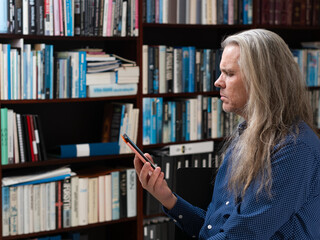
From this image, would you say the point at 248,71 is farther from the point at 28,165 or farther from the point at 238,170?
the point at 28,165

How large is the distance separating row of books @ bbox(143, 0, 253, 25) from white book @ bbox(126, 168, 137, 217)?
912 millimetres

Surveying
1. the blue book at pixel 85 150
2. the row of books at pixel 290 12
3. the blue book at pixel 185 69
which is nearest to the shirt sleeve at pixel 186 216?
the blue book at pixel 85 150

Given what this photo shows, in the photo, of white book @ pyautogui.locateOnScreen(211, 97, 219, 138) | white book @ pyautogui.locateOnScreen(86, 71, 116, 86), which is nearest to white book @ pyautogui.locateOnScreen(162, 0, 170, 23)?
white book @ pyautogui.locateOnScreen(86, 71, 116, 86)

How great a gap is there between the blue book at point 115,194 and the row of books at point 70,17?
2.68 ft

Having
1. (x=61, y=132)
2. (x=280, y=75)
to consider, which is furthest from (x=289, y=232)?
(x=61, y=132)

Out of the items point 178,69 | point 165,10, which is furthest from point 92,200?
point 165,10

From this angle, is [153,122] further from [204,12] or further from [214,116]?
[204,12]

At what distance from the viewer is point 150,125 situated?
3162mm

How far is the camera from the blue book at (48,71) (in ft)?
9.10

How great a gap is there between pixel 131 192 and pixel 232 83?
5.05ft

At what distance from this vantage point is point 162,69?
125 inches

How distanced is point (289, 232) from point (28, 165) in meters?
1.60

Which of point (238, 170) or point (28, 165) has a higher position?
point (238, 170)

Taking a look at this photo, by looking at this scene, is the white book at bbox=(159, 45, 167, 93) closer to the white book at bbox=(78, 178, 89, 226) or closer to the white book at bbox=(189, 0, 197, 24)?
the white book at bbox=(189, 0, 197, 24)
